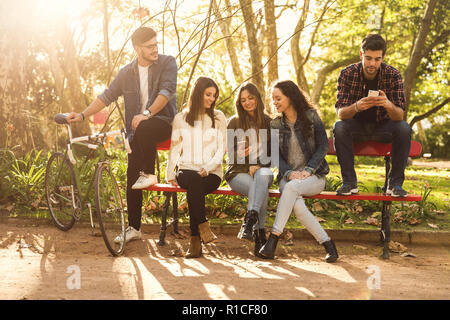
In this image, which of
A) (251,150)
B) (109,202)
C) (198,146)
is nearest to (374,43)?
(251,150)

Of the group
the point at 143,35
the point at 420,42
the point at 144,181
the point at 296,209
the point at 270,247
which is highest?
the point at 420,42

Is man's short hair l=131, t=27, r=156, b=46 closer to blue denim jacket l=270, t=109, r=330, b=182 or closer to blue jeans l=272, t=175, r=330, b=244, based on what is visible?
blue denim jacket l=270, t=109, r=330, b=182

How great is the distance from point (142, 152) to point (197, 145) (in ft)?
1.75

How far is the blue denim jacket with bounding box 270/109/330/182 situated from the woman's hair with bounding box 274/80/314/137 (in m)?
0.04

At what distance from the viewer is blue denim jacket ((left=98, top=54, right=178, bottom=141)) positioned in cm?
525

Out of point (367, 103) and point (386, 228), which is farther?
point (386, 228)

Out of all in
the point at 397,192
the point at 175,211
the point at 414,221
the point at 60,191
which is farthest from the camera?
the point at 414,221

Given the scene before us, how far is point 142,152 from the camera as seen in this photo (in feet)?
16.9

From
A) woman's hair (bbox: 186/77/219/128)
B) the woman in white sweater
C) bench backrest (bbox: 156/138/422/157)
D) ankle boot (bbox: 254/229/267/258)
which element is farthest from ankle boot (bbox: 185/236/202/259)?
bench backrest (bbox: 156/138/422/157)

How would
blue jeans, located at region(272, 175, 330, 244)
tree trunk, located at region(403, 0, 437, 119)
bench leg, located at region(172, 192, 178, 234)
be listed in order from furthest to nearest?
tree trunk, located at region(403, 0, 437, 119) < bench leg, located at region(172, 192, 178, 234) < blue jeans, located at region(272, 175, 330, 244)

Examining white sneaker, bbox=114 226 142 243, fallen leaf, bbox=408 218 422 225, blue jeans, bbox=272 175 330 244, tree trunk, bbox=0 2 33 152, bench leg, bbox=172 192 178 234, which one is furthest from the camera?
tree trunk, bbox=0 2 33 152

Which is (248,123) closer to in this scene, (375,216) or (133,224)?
(133,224)

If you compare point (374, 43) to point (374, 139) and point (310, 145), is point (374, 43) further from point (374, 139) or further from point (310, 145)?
point (310, 145)

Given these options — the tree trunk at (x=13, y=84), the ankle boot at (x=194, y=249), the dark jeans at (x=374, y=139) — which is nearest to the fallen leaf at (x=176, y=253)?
the ankle boot at (x=194, y=249)
